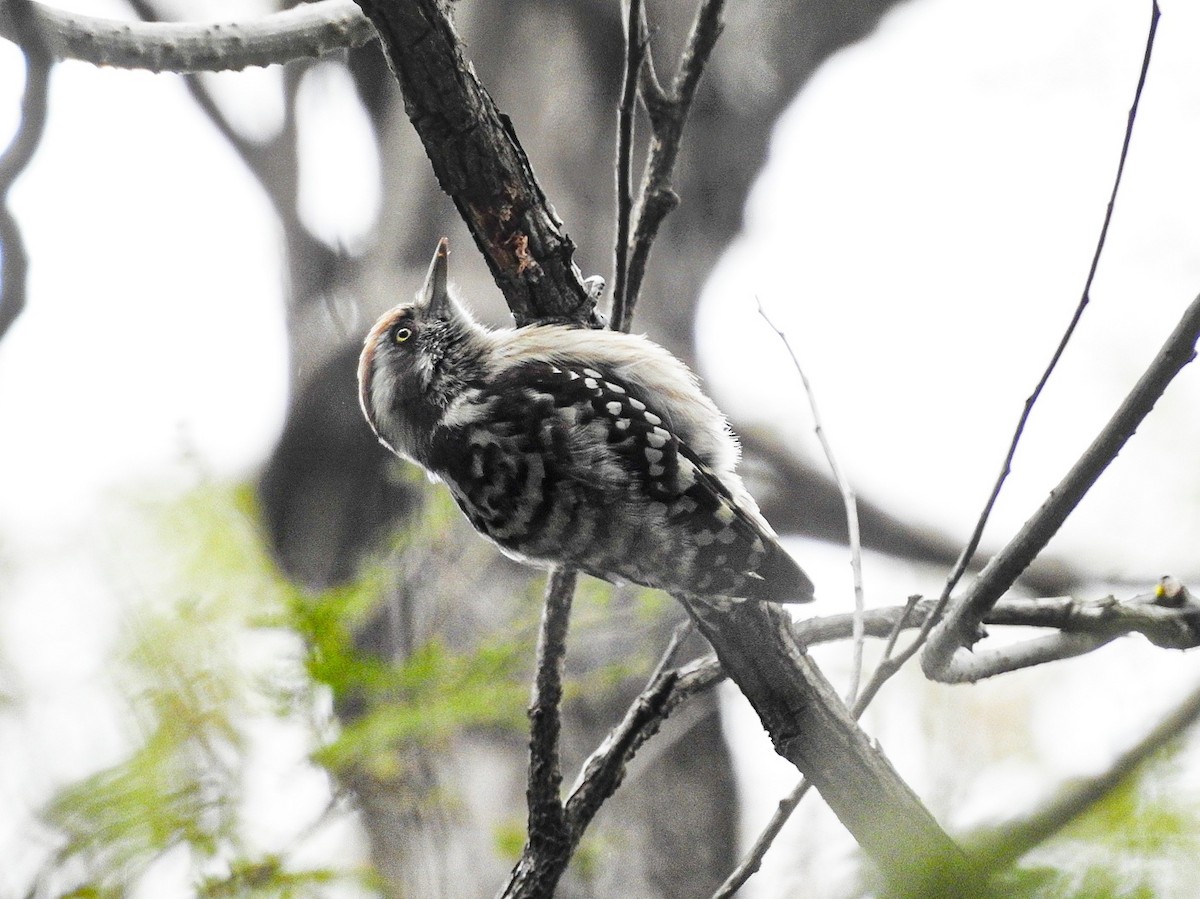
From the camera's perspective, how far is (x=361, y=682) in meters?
3.33

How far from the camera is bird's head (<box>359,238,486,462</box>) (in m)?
3.39

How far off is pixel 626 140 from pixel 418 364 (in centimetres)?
125

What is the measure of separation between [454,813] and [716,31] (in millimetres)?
3077

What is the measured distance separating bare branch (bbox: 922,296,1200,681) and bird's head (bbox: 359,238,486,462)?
5.79 ft

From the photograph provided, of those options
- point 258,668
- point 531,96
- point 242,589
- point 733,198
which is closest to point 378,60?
point 531,96

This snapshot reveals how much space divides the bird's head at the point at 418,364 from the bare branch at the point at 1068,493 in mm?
1764

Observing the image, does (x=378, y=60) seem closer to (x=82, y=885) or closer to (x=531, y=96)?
(x=531, y=96)

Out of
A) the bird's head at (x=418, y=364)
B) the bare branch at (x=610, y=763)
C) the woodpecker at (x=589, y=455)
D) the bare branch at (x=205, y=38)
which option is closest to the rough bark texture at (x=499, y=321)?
the woodpecker at (x=589, y=455)

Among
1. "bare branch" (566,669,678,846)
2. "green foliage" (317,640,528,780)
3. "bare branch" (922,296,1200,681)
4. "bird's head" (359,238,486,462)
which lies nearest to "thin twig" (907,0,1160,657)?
"bare branch" (922,296,1200,681)

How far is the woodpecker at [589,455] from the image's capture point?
273cm

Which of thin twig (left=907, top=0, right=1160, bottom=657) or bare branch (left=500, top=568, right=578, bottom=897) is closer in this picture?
thin twig (left=907, top=0, right=1160, bottom=657)

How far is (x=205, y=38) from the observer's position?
2.58 meters

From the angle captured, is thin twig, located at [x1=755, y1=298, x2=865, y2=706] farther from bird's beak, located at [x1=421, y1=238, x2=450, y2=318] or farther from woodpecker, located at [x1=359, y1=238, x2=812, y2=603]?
bird's beak, located at [x1=421, y1=238, x2=450, y2=318]

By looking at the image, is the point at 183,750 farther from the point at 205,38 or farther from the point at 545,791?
the point at 205,38
